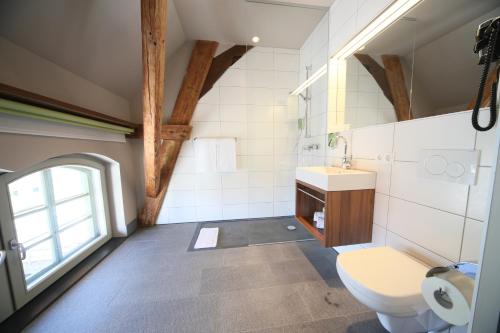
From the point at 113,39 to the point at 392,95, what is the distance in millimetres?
2590

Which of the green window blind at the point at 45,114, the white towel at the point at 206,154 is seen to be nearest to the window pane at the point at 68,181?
the green window blind at the point at 45,114

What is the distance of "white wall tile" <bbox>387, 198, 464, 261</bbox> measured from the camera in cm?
94

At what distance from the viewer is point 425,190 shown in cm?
108

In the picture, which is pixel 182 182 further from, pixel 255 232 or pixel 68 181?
pixel 255 232

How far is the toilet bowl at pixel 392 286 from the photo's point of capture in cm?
80

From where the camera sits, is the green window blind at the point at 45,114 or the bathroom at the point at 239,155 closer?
the bathroom at the point at 239,155

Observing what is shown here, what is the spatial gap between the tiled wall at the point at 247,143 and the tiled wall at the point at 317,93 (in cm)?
25

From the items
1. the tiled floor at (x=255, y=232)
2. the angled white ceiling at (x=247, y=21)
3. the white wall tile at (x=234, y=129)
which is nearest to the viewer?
the angled white ceiling at (x=247, y=21)

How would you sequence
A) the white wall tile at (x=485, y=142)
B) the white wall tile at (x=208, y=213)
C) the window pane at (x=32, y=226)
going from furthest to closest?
the white wall tile at (x=208, y=213) → the window pane at (x=32, y=226) → the white wall tile at (x=485, y=142)

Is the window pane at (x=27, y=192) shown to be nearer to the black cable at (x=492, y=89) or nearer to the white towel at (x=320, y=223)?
the white towel at (x=320, y=223)

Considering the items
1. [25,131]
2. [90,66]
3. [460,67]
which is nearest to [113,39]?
[90,66]

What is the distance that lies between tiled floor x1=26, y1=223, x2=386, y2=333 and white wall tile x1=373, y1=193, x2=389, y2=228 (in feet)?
2.10

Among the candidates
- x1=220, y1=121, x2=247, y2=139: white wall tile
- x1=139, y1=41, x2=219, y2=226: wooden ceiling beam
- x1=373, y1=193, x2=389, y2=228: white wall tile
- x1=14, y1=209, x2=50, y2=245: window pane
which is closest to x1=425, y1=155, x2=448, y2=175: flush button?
x1=373, y1=193, x2=389, y2=228: white wall tile

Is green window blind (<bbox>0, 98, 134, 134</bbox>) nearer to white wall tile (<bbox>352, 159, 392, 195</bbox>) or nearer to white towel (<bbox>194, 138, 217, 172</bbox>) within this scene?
white towel (<bbox>194, 138, 217, 172</bbox>)
